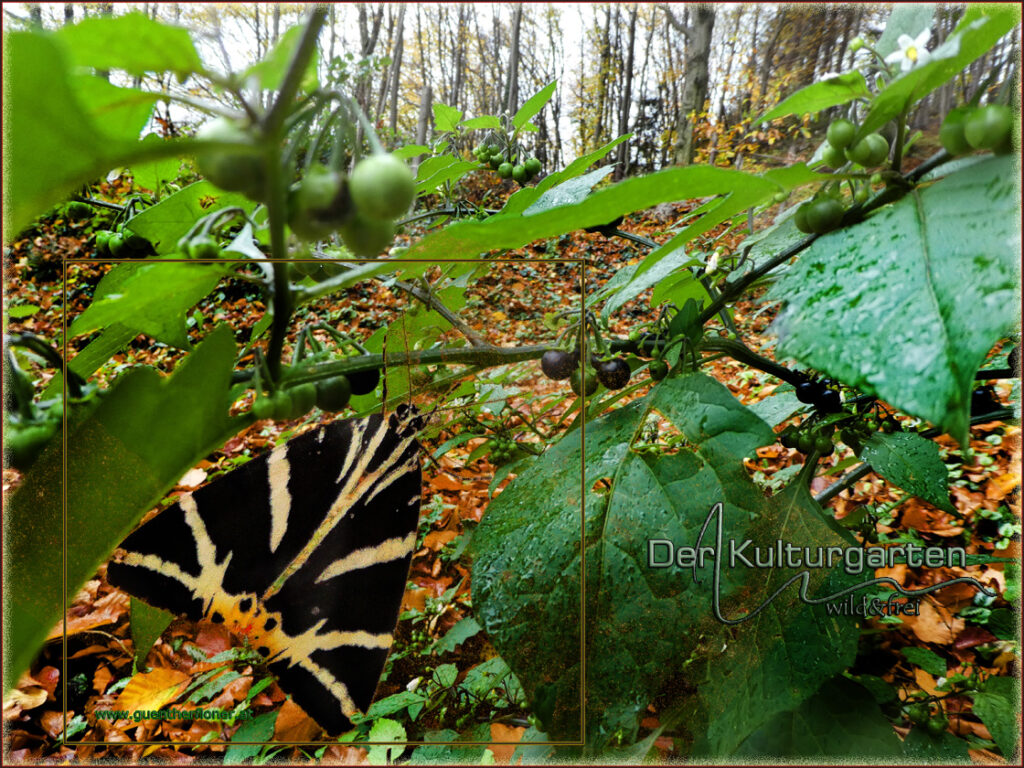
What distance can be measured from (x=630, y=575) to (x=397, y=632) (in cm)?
18

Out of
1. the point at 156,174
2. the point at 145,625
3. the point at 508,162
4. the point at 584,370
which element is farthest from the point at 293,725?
the point at 508,162

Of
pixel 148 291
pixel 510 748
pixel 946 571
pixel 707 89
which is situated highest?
pixel 707 89

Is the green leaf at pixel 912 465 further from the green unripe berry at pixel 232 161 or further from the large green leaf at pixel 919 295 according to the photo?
the green unripe berry at pixel 232 161

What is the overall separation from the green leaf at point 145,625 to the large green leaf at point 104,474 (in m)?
0.06

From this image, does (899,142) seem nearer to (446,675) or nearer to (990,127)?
(990,127)

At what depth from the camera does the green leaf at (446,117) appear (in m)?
0.77

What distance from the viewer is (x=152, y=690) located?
0.44m

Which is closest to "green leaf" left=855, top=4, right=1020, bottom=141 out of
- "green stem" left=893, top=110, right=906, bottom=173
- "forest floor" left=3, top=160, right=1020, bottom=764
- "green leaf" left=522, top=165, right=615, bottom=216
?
"green stem" left=893, top=110, right=906, bottom=173

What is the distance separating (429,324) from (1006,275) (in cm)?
40

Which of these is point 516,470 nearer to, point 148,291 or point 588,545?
point 588,545

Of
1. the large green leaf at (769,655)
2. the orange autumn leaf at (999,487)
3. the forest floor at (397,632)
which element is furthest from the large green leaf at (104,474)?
the orange autumn leaf at (999,487)

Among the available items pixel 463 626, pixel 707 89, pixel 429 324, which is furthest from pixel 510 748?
pixel 707 89

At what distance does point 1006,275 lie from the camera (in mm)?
267

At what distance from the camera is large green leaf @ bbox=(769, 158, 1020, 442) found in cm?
25
